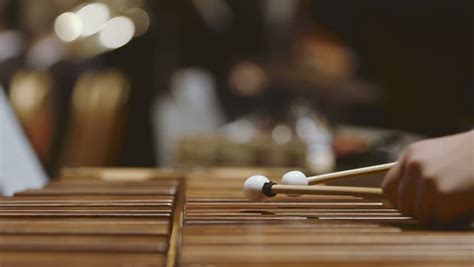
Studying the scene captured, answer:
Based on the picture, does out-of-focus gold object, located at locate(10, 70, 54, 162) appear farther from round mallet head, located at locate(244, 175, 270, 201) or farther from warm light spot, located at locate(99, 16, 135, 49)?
round mallet head, located at locate(244, 175, 270, 201)

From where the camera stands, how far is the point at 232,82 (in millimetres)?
7230

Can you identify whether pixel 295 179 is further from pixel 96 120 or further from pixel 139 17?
Answer: pixel 139 17

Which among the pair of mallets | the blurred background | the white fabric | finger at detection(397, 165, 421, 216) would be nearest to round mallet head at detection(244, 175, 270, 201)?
the pair of mallets

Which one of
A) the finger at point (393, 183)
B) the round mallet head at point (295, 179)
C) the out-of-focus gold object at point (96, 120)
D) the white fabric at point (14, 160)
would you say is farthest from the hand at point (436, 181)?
the out-of-focus gold object at point (96, 120)

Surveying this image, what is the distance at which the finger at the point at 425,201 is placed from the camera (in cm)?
105

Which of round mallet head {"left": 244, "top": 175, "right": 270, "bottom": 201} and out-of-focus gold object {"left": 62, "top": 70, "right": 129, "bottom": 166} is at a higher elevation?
out-of-focus gold object {"left": 62, "top": 70, "right": 129, "bottom": 166}

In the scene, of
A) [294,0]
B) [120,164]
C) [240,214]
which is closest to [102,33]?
[120,164]

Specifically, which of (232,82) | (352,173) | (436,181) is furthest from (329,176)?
(232,82)

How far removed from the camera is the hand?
1.03 meters

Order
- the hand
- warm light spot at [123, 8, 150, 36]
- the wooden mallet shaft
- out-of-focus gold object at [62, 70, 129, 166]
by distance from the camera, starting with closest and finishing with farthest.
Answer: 1. the hand
2. the wooden mallet shaft
3. out-of-focus gold object at [62, 70, 129, 166]
4. warm light spot at [123, 8, 150, 36]

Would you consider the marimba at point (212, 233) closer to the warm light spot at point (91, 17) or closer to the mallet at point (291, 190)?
the mallet at point (291, 190)

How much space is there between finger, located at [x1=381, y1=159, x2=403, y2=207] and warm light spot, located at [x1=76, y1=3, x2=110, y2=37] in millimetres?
4553

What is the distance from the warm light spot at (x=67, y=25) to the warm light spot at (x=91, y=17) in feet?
0.14

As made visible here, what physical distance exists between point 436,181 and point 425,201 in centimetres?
4
